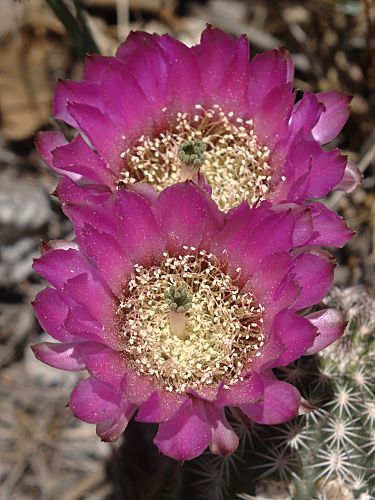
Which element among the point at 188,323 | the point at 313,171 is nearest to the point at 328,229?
the point at 313,171

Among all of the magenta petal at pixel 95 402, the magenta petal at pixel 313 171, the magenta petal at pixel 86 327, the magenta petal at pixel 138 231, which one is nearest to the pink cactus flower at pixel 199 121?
the magenta petal at pixel 313 171

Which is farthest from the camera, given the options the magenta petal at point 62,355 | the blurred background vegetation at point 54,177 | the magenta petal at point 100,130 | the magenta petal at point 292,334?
the blurred background vegetation at point 54,177

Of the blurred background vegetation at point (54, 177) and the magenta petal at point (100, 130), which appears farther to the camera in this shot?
the blurred background vegetation at point (54, 177)

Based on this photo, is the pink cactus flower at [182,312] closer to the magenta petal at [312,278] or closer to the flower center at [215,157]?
the magenta petal at [312,278]

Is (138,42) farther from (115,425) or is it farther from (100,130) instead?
(115,425)

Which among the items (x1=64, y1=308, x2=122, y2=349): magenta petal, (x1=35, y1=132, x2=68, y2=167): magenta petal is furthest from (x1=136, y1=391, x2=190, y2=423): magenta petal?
(x1=35, y1=132, x2=68, y2=167): magenta petal

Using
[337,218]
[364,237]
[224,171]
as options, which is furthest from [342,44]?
[337,218]

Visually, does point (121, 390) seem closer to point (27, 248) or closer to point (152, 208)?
point (152, 208)

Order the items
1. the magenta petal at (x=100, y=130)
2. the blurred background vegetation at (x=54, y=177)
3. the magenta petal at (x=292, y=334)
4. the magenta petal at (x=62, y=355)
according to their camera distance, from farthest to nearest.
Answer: the blurred background vegetation at (x=54, y=177), the magenta petal at (x=100, y=130), the magenta petal at (x=62, y=355), the magenta petal at (x=292, y=334)
